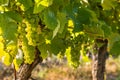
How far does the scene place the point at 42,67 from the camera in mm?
13359

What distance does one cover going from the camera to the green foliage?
70.1 inches

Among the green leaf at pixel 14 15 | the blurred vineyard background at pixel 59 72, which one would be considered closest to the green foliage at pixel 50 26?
the green leaf at pixel 14 15

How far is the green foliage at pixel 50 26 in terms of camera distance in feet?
5.84

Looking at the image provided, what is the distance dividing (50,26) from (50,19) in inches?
1.6

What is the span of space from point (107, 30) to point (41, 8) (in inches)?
18.7

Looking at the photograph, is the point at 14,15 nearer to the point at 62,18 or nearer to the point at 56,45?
the point at 62,18

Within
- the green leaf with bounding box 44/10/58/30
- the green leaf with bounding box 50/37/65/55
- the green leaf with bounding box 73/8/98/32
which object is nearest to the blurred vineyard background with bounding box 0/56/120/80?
the green leaf with bounding box 50/37/65/55

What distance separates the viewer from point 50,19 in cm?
175

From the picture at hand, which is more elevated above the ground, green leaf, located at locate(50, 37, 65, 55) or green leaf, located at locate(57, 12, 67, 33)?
green leaf, located at locate(57, 12, 67, 33)

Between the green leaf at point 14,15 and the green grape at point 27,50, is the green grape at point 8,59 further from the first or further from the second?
the green leaf at point 14,15

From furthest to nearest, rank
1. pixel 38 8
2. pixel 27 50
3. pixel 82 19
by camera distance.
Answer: pixel 27 50, pixel 82 19, pixel 38 8

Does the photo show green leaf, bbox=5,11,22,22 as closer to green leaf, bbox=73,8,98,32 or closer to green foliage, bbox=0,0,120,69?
green foliage, bbox=0,0,120,69

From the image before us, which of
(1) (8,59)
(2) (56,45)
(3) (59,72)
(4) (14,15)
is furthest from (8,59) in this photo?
(3) (59,72)

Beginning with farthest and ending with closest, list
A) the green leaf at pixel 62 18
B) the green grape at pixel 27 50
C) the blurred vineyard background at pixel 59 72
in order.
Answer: the blurred vineyard background at pixel 59 72, the green grape at pixel 27 50, the green leaf at pixel 62 18
